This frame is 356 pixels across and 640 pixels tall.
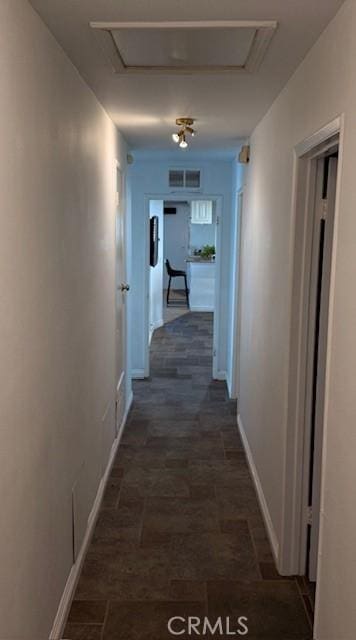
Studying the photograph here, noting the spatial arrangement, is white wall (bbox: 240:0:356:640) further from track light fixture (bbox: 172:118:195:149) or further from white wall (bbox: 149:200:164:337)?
white wall (bbox: 149:200:164:337)

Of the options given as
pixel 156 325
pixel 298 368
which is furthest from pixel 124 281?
pixel 156 325

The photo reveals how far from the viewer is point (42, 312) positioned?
6.53ft

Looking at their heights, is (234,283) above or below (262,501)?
above

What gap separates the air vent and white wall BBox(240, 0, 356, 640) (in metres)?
2.13

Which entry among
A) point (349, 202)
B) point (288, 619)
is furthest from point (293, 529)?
point (349, 202)

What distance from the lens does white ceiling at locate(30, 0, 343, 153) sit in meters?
1.79

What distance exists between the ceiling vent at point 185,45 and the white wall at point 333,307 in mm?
226

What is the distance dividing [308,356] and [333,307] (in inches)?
31.8

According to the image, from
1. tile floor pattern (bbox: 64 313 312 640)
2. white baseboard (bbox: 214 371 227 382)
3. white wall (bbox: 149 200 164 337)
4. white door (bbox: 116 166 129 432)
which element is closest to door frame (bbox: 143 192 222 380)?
white baseboard (bbox: 214 371 227 382)

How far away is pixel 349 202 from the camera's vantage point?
1709 mm

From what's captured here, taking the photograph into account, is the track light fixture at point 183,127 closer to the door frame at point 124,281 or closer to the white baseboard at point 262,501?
the door frame at point 124,281

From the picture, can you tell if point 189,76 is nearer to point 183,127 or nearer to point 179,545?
point 183,127

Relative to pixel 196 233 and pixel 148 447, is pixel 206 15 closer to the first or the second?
pixel 148 447

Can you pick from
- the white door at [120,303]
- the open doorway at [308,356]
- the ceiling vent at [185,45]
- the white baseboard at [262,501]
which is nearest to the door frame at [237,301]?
the white baseboard at [262,501]
